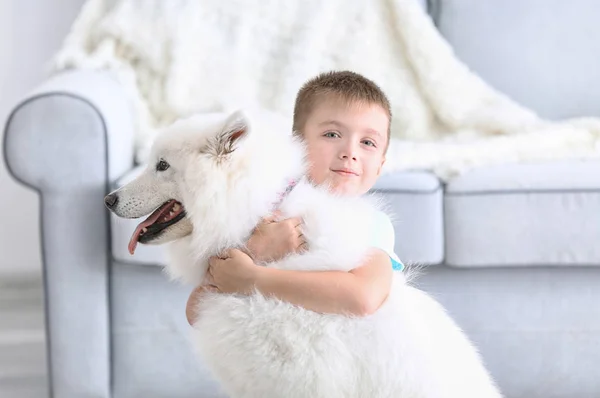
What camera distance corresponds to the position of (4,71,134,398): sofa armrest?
197cm

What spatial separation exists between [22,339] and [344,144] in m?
1.76

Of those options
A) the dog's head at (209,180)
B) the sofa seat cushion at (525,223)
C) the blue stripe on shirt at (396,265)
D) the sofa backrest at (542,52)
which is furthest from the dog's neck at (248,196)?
the sofa backrest at (542,52)

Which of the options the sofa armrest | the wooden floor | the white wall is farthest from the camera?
the white wall

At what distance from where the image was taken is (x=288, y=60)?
8.70ft

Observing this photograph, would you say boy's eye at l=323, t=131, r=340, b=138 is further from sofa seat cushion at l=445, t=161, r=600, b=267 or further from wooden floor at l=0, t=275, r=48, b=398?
wooden floor at l=0, t=275, r=48, b=398

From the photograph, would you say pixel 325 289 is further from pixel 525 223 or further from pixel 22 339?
pixel 22 339

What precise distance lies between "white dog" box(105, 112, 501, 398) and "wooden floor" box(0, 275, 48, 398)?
1.20m

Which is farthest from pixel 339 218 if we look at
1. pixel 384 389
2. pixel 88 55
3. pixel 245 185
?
pixel 88 55

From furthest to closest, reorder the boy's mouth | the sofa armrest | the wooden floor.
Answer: the wooden floor, the sofa armrest, the boy's mouth

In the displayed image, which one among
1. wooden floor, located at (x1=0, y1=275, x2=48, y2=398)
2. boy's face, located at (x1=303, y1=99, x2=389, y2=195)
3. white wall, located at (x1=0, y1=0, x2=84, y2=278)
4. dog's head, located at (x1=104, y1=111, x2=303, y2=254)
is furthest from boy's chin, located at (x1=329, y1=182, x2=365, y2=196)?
white wall, located at (x1=0, y1=0, x2=84, y2=278)

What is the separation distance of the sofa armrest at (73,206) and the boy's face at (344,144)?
782 mm

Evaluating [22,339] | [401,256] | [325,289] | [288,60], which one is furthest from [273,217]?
[22,339]

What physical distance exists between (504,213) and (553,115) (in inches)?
36.4

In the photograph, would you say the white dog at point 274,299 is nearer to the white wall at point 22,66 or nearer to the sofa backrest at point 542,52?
the sofa backrest at point 542,52
